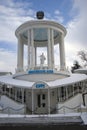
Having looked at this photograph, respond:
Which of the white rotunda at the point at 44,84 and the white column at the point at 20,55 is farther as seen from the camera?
the white column at the point at 20,55

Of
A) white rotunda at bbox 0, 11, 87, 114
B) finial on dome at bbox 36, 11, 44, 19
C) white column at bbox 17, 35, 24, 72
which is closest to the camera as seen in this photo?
white rotunda at bbox 0, 11, 87, 114

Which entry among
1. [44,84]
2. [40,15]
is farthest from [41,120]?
[40,15]

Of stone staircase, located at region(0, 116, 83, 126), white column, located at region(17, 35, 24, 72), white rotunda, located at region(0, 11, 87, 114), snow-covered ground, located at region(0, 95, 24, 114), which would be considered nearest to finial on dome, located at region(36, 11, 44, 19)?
white rotunda, located at region(0, 11, 87, 114)

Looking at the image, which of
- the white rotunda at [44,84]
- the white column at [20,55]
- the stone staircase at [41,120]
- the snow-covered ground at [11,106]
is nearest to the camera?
the stone staircase at [41,120]

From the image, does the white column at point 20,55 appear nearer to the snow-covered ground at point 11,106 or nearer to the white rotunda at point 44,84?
the white rotunda at point 44,84

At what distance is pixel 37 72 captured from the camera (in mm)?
22688

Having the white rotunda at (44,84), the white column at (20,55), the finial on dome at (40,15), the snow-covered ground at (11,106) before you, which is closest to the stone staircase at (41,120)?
the white rotunda at (44,84)

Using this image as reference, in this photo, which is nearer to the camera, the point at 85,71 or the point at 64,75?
the point at 64,75

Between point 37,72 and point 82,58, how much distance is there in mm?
31009

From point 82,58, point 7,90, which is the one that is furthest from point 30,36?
point 82,58

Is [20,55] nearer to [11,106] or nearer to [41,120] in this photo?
[11,106]

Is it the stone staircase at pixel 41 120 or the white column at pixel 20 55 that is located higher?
the white column at pixel 20 55

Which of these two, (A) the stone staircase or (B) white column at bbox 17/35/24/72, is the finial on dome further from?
(A) the stone staircase

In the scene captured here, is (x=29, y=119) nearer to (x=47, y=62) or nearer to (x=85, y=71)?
(x=47, y=62)
